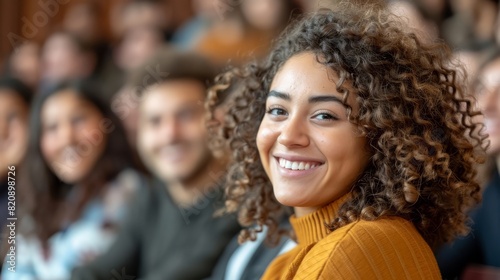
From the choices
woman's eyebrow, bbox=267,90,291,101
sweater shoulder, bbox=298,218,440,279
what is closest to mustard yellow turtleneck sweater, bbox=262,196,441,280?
sweater shoulder, bbox=298,218,440,279

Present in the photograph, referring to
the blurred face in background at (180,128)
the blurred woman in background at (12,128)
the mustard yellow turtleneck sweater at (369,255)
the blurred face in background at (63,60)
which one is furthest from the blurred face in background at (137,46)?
the mustard yellow turtleneck sweater at (369,255)

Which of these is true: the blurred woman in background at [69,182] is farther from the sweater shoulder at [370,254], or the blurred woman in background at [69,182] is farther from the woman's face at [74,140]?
the sweater shoulder at [370,254]

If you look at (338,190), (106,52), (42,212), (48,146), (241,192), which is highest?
(338,190)

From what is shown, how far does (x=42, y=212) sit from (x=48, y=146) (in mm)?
212

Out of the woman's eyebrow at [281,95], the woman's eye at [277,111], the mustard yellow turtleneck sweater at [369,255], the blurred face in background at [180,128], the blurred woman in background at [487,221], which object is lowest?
the blurred face in background at [180,128]

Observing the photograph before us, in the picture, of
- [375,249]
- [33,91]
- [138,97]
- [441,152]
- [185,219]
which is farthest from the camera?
[33,91]

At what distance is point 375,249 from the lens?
3.37ft

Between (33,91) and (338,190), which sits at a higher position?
(338,190)

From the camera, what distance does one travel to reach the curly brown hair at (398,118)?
3.68 feet

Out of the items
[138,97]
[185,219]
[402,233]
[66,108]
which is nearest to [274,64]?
[402,233]

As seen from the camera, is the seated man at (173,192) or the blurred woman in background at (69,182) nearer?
the seated man at (173,192)

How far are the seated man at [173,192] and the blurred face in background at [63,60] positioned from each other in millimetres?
399

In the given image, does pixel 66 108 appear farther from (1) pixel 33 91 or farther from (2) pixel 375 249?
(2) pixel 375 249

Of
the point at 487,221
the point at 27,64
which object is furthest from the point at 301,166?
the point at 27,64
